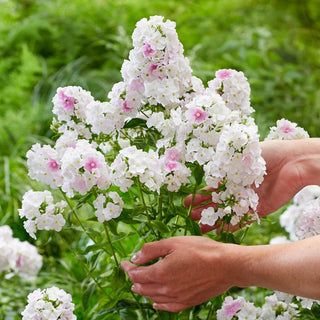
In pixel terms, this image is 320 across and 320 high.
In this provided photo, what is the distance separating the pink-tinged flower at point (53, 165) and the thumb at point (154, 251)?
23 cm

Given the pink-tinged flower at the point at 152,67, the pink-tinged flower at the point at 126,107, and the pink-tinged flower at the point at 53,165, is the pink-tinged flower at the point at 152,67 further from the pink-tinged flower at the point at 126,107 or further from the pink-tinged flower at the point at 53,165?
the pink-tinged flower at the point at 53,165

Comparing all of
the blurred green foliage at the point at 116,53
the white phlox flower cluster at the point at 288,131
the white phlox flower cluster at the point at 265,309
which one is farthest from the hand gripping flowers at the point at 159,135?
the blurred green foliage at the point at 116,53

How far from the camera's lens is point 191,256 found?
1.04 metres

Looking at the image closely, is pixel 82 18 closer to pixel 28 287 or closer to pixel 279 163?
pixel 28 287

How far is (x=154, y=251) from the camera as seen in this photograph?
1082 mm

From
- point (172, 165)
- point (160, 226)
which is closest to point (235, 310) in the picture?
point (160, 226)

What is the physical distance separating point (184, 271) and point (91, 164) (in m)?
0.26

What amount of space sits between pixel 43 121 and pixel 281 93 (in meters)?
1.62

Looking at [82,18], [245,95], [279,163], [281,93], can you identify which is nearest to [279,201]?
[279,163]

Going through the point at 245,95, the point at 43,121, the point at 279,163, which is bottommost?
the point at 43,121

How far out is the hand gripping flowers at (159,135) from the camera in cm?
100

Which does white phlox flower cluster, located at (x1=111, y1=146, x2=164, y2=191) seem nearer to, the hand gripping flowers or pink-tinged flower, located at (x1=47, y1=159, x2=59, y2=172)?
the hand gripping flowers

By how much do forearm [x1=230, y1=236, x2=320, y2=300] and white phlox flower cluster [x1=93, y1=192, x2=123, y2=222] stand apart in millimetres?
227

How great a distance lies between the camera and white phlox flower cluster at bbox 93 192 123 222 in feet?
3.48
